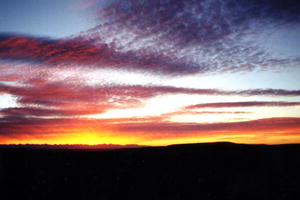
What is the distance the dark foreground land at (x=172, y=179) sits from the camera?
12.8 meters

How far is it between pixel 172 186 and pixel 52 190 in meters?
6.85

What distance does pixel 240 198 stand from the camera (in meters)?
12.0

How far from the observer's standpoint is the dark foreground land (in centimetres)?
1276

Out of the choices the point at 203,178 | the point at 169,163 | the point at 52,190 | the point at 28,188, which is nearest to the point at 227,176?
the point at 203,178

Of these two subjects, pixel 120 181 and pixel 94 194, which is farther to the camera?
pixel 120 181

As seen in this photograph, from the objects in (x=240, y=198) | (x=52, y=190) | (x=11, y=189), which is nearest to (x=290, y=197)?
(x=240, y=198)

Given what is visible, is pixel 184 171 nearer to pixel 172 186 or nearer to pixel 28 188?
pixel 172 186

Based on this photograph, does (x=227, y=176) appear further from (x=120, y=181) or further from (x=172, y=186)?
(x=120, y=181)

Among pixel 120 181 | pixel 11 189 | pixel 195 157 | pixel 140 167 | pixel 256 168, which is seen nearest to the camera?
pixel 11 189

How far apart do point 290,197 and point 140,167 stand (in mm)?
10614

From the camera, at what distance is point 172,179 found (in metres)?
15.7

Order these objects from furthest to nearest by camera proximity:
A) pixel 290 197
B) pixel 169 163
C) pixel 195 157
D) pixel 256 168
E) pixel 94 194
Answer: pixel 195 157, pixel 169 163, pixel 256 168, pixel 94 194, pixel 290 197

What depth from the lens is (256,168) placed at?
17.4 meters

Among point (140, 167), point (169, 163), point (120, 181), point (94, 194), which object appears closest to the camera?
point (94, 194)
